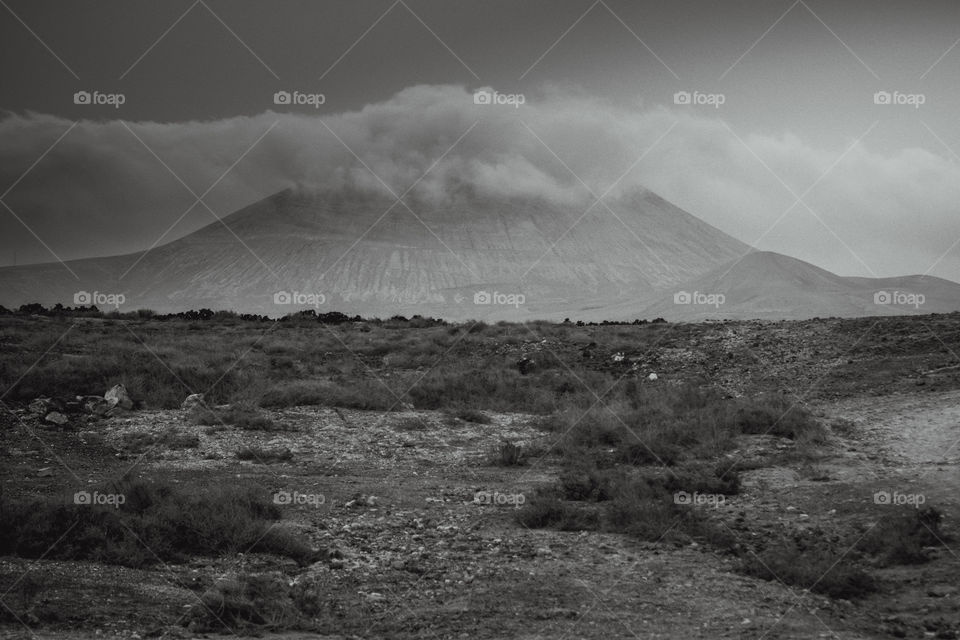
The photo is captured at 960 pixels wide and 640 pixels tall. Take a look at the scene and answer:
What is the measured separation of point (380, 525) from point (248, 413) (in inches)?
317

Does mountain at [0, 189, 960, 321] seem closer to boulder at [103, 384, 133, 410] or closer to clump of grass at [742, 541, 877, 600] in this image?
boulder at [103, 384, 133, 410]

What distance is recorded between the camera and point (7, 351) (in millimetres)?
20203

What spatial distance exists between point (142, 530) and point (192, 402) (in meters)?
9.05

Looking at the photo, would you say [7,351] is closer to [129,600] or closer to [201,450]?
[201,450]

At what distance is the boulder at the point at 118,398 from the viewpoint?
16.6 meters

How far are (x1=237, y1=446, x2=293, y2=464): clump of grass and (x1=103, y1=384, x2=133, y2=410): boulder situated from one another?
4.43 meters

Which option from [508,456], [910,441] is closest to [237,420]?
[508,456]

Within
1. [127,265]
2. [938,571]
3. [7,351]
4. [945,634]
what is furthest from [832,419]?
[127,265]

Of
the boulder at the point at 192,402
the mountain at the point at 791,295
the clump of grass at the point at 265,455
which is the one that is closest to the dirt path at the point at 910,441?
the clump of grass at the point at 265,455

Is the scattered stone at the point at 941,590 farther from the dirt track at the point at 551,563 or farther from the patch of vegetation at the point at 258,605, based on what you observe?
the patch of vegetation at the point at 258,605

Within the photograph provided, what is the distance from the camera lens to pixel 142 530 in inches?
341

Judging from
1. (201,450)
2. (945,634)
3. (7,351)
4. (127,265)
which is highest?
(127,265)

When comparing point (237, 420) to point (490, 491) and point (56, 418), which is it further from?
point (490, 491)

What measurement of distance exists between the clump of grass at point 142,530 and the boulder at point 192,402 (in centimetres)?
727
